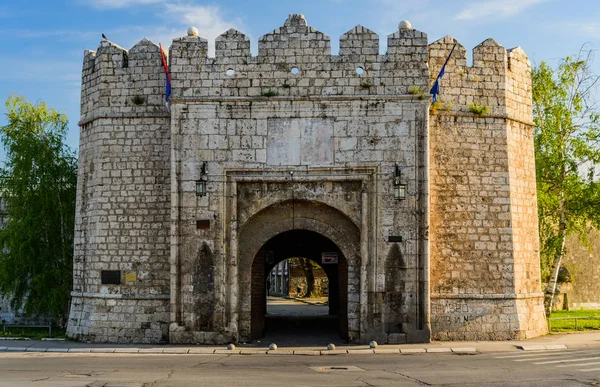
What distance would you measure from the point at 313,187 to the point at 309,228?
100cm

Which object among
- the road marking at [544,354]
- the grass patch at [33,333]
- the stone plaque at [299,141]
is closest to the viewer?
the road marking at [544,354]

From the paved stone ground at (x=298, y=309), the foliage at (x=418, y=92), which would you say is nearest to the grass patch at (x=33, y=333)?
the paved stone ground at (x=298, y=309)

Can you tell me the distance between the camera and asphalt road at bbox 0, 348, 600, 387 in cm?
1026

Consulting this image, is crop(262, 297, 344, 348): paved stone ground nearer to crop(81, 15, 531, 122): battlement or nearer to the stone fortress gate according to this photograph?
the stone fortress gate

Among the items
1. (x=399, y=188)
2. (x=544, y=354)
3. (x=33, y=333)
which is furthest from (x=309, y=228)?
(x=33, y=333)

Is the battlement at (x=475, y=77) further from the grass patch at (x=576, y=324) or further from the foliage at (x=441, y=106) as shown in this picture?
the grass patch at (x=576, y=324)

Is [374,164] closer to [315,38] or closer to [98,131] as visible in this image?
[315,38]

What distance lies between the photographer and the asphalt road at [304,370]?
10258 mm

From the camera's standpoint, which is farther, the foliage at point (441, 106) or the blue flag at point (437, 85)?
the foliage at point (441, 106)

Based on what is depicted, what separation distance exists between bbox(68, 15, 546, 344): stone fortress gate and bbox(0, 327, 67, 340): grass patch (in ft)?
4.53

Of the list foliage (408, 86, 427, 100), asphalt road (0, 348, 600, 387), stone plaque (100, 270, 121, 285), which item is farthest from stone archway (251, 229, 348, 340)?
foliage (408, 86, 427, 100)

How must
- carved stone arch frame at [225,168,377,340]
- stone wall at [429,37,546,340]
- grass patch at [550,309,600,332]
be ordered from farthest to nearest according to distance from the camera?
grass patch at [550,309,600,332]
stone wall at [429,37,546,340]
carved stone arch frame at [225,168,377,340]

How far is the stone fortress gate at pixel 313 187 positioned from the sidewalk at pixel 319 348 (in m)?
0.48

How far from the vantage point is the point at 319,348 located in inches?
599
